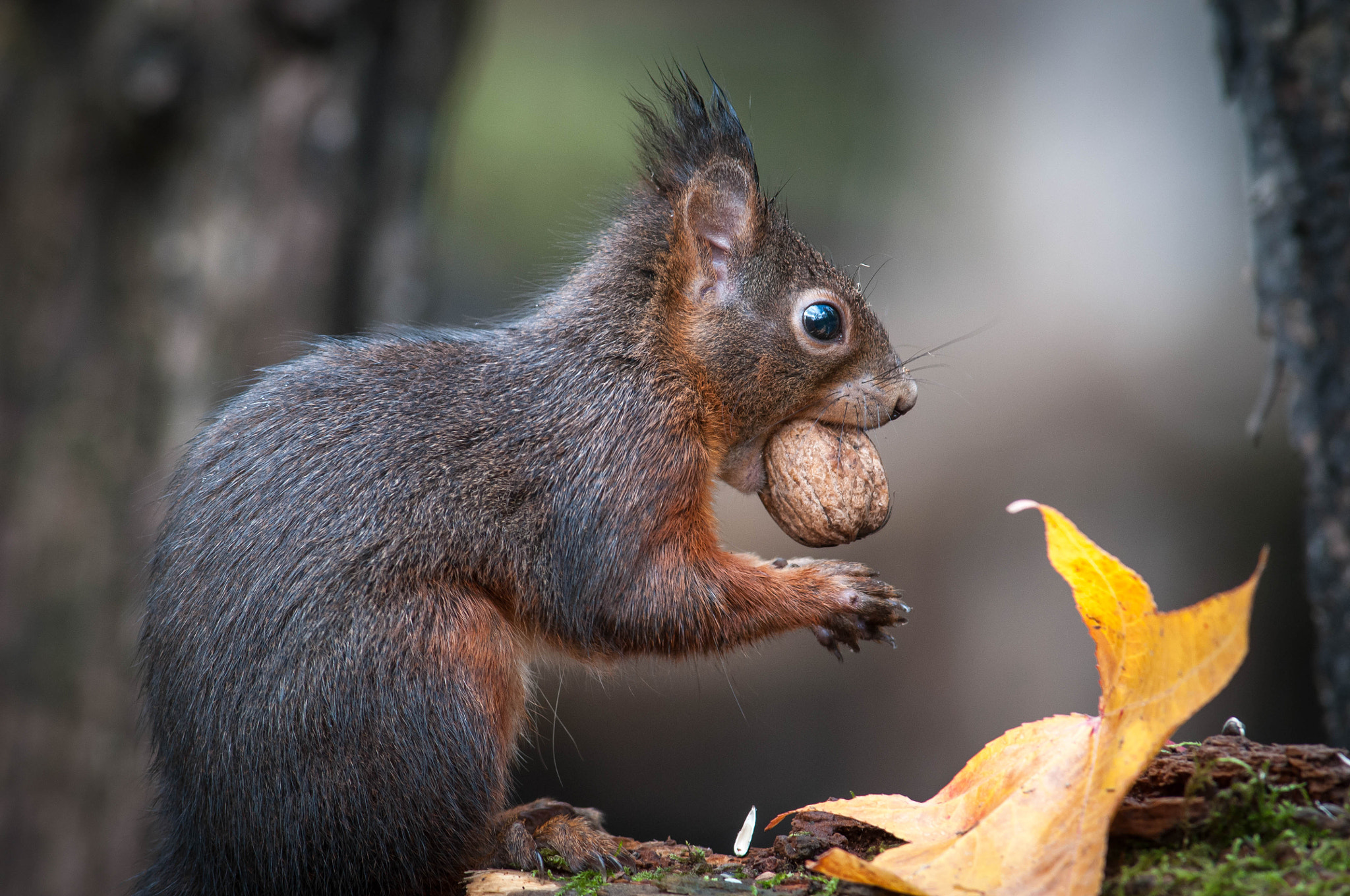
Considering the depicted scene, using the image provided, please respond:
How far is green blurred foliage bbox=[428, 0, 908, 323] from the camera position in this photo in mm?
6668

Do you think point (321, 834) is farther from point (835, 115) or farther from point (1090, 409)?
point (835, 115)

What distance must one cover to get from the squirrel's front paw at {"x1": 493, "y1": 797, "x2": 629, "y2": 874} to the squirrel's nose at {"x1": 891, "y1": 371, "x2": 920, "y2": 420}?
4.26 ft

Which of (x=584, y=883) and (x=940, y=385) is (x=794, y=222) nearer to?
(x=940, y=385)

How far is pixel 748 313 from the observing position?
2.71m

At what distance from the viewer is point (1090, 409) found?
5273 mm

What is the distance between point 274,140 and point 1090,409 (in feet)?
13.2

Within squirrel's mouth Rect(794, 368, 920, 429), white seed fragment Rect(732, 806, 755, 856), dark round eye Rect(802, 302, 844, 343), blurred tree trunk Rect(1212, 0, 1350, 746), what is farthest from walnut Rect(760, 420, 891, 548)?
blurred tree trunk Rect(1212, 0, 1350, 746)

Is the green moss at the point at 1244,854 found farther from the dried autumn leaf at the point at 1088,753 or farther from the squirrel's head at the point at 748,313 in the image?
the squirrel's head at the point at 748,313

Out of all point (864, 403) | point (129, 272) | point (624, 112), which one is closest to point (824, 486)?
point (864, 403)

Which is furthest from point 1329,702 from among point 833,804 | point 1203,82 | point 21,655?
point 21,655

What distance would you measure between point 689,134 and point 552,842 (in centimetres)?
185

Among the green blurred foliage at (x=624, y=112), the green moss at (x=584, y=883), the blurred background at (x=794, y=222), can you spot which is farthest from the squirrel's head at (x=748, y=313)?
the green blurred foliage at (x=624, y=112)

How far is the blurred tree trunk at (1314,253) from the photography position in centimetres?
276

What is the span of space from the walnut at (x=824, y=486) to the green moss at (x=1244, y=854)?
1067 millimetres
